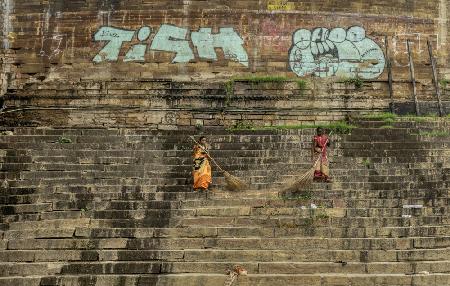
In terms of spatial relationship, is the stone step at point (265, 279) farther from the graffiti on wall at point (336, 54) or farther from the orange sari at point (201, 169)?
the graffiti on wall at point (336, 54)

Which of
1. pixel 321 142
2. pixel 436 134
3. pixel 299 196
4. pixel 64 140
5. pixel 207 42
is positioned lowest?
pixel 299 196

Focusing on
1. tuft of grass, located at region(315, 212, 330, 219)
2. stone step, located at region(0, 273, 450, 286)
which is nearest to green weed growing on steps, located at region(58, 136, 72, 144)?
stone step, located at region(0, 273, 450, 286)

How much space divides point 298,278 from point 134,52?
8020 millimetres

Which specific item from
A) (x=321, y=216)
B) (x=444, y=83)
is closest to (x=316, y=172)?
(x=321, y=216)

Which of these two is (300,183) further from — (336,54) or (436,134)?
(336,54)

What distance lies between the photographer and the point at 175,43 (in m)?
13.4

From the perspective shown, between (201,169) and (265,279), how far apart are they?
2496mm

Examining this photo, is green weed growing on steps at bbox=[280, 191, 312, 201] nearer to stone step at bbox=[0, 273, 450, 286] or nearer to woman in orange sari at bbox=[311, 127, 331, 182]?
woman in orange sari at bbox=[311, 127, 331, 182]

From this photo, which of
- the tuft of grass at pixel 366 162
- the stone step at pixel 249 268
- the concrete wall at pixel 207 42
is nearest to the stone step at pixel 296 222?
the stone step at pixel 249 268

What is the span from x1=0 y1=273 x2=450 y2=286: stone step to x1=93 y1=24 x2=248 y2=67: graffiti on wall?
7089 millimetres

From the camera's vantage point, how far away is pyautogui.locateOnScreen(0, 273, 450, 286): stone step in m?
7.04

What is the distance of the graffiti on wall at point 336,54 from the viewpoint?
529 inches

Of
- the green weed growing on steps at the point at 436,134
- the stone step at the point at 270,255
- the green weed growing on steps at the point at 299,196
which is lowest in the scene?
the stone step at the point at 270,255

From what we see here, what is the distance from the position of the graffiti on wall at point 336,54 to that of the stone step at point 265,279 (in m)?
7.14
